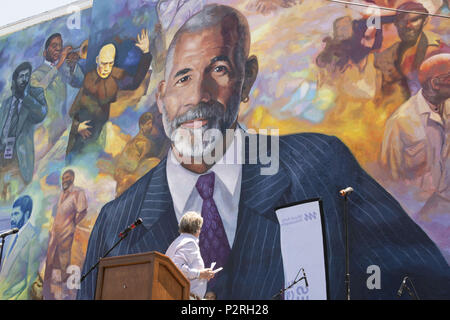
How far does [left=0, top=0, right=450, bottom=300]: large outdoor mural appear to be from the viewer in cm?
797

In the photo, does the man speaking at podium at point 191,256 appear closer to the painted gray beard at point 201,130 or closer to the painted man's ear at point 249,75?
the painted gray beard at point 201,130

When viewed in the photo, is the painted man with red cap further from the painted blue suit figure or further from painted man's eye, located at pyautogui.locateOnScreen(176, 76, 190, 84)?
painted man's eye, located at pyautogui.locateOnScreen(176, 76, 190, 84)

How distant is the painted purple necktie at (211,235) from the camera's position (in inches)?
351

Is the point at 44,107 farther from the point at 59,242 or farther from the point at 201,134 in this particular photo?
the point at 201,134

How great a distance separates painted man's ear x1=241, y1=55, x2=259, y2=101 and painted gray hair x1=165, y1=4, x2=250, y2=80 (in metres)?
0.09

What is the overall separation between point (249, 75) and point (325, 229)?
2.71m

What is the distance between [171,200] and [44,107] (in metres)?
3.92

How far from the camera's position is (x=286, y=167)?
8789mm

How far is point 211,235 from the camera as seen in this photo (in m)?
9.09

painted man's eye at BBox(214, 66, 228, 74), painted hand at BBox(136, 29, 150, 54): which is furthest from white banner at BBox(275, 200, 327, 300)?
painted hand at BBox(136, 29, 150, 54)

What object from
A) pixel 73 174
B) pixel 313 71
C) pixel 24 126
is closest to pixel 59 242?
pixel 73 174

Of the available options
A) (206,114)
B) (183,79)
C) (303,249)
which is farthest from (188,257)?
(183,79)

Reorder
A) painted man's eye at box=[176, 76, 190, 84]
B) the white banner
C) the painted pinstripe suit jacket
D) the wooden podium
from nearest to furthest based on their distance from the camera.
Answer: the wooden podium
the painted pinstripe suit jacket
the white banner
painted man's eye at box=[176, 76, 190, 84]

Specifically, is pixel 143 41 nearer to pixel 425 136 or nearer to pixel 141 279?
pixel 425 136
